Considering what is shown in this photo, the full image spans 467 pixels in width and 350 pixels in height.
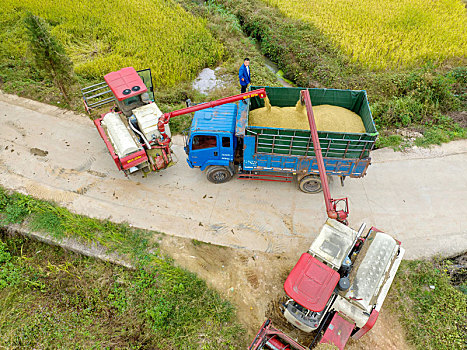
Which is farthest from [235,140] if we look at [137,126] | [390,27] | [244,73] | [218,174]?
[390,27]

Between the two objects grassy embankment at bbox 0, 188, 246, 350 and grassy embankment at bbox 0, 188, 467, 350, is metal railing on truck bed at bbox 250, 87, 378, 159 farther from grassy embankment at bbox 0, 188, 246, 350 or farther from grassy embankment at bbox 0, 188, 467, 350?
grassy embankment at bbox 0, 188, 246, 350

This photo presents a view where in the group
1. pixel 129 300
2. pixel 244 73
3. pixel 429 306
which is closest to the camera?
pixel 429 306

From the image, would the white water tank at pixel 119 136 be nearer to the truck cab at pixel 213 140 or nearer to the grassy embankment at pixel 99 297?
the truck cab at pixel 213 140

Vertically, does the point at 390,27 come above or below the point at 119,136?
above

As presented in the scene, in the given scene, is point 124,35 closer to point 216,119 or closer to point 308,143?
point 216,119

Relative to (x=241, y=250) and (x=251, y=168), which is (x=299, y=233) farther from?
(x=251, y=168)

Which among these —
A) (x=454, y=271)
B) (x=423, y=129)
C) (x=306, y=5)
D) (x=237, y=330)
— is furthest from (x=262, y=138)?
(x=306, y=5)

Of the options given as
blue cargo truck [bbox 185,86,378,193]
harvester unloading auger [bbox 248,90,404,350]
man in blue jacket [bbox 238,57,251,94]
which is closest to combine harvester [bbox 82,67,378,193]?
blue cargo truck [bbox 185,86,378,193]
